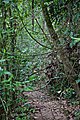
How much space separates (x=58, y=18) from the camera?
439 centimetres

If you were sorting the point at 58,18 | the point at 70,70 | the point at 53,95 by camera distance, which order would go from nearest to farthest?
the point at 70,70, the point at 58,18, the point at 53,95

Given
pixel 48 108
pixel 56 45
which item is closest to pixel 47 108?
pixel 48 108

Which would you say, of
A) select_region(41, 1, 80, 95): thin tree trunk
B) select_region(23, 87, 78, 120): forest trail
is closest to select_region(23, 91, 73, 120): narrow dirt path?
select_region(23, 87, 78, 120): forest trail

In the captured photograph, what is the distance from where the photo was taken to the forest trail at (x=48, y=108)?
4.09m

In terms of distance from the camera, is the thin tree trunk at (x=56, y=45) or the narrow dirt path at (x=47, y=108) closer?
the thin tree trunk at (x=56, y=45)

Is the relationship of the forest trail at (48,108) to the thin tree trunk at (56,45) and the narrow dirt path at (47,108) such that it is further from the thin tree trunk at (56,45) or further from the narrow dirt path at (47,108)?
the thin tree trunk at (56,45)

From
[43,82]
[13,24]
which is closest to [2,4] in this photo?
[13,24]

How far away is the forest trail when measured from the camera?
409cm

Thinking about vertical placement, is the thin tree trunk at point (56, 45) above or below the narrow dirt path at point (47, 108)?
above

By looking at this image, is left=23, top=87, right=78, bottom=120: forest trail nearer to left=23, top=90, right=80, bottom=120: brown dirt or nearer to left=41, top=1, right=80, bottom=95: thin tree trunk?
left=23, top=90, right=80, bottom=120: brown dirt

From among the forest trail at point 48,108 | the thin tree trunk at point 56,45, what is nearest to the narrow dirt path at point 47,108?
the forest trail at point 48,108

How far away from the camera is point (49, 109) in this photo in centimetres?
463

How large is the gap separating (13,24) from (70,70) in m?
1.41

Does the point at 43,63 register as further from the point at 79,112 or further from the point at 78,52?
the point at 79,112
